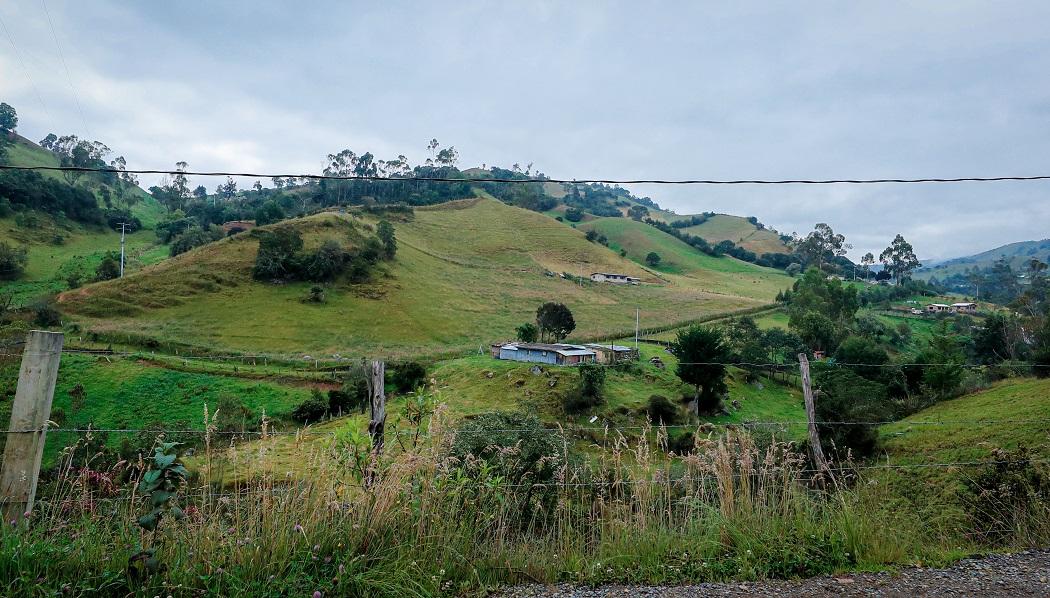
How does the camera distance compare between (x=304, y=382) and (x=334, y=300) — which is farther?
(x=334, y=300)

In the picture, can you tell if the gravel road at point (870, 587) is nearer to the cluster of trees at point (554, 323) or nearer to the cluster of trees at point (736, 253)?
the cluster of trees at point (554, 323)

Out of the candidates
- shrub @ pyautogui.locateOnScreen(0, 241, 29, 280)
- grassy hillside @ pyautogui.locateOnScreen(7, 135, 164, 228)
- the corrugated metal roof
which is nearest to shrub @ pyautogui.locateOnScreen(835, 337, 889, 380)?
the corrugated metal roof

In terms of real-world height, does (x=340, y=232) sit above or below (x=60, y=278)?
above

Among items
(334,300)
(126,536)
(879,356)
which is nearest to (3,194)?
(334,300)

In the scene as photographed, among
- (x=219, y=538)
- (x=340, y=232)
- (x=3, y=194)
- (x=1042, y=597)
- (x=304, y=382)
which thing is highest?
(x=3, y=194)

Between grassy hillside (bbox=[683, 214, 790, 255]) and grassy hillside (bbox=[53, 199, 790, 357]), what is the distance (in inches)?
1578

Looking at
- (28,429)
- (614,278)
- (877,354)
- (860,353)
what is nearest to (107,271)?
(614,278)

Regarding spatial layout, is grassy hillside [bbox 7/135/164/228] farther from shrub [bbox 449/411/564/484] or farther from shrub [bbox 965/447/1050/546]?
shrub [bbox 965/447/1050/546]

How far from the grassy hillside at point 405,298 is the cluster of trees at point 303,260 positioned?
189cm

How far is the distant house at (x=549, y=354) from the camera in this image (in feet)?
137

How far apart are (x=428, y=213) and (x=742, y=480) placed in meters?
111

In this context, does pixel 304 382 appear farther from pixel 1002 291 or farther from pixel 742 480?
pixel 1002 291

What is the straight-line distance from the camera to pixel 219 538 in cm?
357

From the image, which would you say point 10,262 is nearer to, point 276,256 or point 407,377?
point 276,256
